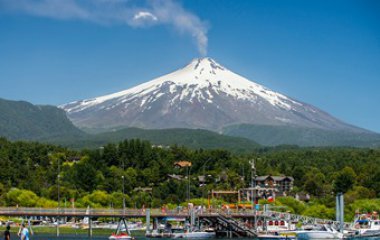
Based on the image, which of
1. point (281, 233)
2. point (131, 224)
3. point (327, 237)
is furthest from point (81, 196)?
point (327, 237)

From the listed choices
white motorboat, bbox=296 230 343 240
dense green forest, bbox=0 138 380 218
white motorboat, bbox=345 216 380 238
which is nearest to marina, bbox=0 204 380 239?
white motorboat, bbox=345 216 380 238

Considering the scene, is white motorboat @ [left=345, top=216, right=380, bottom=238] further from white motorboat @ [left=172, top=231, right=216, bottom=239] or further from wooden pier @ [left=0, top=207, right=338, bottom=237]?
white motorboat @ [left=172, top=231, right=216, bottom=239]

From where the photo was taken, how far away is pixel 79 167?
5817 inches

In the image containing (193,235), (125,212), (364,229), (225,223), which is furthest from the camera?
(225,223)

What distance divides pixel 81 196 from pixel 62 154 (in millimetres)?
42284

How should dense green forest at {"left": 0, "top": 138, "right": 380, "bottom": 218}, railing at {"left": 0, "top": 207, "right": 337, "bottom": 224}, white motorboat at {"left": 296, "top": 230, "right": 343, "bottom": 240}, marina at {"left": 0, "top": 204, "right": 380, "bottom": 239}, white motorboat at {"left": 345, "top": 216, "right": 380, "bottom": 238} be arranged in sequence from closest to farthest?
white motorboat at {"left": 296, "top": 230, "right": 343, "bottom": 240}, white motorboat at {"left": 345, "top": 216, "right": 380, "bottom": 238}, marina at {"left": 0, "top": 204, "right": 380, "bottom": 239}, railing at {"left": 0, "top": 207, "right": 337, "bottom": 224}, dense green forest at {"left": 0, "top": 138, "right": 380, "bottom": 218}

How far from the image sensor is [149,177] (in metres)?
156

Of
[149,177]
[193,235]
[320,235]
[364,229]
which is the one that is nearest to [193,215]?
[193,235]

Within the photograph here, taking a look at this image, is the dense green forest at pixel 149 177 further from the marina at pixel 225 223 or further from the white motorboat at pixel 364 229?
the white motorboat at pixel 364 229

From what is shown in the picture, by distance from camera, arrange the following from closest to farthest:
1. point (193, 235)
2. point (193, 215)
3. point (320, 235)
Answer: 1. point (320, 235)
2. point (193, 235)
3. point (193, 215)

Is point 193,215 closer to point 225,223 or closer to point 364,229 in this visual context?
point 225,223

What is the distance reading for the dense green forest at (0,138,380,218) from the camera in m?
133

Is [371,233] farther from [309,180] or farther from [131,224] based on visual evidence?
[309,180]

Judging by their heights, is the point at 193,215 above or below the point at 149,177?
below
